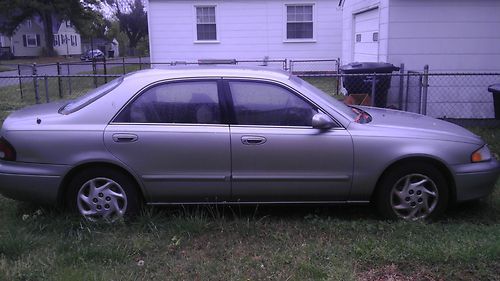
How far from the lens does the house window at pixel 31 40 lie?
6109cm

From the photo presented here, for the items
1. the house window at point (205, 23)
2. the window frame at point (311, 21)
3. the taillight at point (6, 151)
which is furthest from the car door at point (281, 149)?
the window frame at point (311, 21)

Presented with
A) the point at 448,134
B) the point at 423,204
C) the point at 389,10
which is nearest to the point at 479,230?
the point at 423,204

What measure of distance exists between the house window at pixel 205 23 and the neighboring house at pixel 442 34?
1130 centimetres

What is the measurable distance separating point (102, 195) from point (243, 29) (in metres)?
16.9

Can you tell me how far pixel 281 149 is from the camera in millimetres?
4625

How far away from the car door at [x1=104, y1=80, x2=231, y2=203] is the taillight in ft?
2.87

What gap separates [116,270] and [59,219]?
116cm

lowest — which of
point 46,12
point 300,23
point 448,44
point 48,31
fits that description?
point 448,44

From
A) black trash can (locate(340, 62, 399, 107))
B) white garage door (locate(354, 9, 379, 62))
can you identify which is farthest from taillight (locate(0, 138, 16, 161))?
white garage door (locate(354, 9, 379, 62))

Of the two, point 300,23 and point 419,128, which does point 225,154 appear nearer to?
point 419,128

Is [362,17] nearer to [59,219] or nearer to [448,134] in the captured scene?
[448,134]

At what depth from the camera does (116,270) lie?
12.6 feet

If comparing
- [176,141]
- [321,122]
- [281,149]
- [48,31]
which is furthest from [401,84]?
[48,31]

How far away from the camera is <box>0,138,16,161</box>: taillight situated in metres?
4.70
